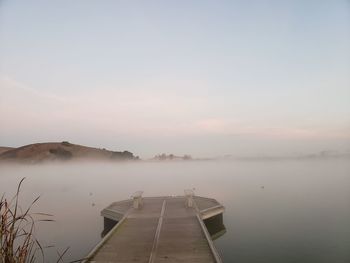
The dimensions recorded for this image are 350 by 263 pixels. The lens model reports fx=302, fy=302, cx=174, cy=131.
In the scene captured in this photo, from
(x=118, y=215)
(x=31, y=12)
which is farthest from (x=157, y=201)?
(x=31, y=12)

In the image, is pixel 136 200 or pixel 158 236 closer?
pixel 158 236

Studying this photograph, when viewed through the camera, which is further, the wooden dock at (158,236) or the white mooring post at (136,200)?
the white mooring post at (136,200)

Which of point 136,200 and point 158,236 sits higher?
point 136,200

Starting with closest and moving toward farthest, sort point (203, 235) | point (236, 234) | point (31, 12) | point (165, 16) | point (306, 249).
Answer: point (203, 235)
point (31, 12)
point (306, 249)
point (165, 16)
point (236, 234)

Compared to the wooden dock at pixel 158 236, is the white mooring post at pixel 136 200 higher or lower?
higher

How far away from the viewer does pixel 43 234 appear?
17.2m

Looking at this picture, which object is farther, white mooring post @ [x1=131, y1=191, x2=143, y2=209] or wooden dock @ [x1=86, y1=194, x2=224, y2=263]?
white mooring post @ [x1=131, y1=191, x2=143, y2=209]

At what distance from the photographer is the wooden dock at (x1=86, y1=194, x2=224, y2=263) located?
845 cm

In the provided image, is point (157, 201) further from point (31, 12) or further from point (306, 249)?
point (31, 12)

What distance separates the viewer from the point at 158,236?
10391 millimetres

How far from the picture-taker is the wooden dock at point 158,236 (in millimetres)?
8445

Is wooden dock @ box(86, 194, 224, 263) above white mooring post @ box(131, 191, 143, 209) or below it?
below

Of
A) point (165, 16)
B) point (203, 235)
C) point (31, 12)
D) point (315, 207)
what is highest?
point (165, 16)

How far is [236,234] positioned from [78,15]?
45.7 feet
